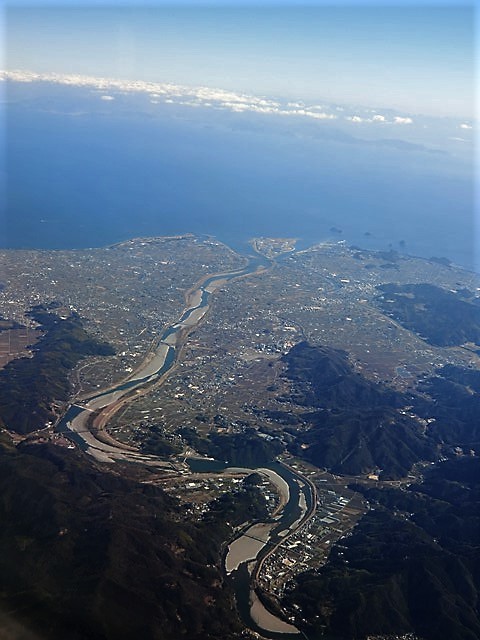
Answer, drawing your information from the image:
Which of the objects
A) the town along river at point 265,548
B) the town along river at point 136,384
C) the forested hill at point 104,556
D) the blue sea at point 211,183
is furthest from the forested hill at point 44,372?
the blue sea at point 211,183

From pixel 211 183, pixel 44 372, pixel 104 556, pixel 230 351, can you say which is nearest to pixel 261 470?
pixel 104 556

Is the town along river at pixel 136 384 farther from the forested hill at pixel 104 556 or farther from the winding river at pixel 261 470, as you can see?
the forested hill at pixel 104 556

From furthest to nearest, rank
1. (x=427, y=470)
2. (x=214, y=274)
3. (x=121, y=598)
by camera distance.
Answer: (x=214, y=274), (x=427, y=470), (x=121, y=598)

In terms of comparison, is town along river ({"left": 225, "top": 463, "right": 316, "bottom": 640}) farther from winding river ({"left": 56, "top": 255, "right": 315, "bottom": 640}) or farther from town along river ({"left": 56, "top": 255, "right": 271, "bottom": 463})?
town along river ({"left": 56, "top": 255, "right": 271, "bottom": 463})

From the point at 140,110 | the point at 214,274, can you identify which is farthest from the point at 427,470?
the point at 140,110

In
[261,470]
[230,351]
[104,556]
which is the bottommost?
[261,470]

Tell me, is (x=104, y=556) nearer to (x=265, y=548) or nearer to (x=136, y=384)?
(x=265, y=548)

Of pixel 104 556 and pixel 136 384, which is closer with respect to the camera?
pixel 104 556

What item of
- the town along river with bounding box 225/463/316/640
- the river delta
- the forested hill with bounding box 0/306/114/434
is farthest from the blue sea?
the town along river with bounding box 225/463/316/640

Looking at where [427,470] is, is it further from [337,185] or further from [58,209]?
[337,185]
